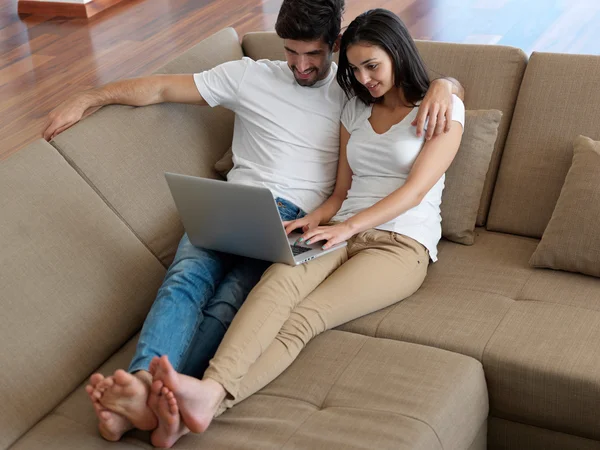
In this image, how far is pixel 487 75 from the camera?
8.64ft

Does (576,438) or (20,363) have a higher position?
(20,363)

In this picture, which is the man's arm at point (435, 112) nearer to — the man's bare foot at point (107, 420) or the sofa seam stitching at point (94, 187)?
the sofa seam stitching at point (94, 187)

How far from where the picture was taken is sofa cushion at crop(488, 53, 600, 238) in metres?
2.51

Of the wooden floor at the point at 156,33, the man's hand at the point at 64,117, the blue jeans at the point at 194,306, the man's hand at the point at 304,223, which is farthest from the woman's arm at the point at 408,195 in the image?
the wooden floor at the point at 156,33

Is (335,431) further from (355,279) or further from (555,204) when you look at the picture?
(555,204)

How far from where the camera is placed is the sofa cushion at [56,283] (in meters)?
2.03

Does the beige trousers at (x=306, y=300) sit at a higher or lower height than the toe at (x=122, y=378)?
lower

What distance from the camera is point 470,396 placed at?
2.02 meters

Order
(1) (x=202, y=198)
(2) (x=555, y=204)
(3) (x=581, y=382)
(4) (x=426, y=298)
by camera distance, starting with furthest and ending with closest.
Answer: (2) (x=555, y=204), (4) (x=426, y=298), (1) (x=202, y=198), (3) (x=581, y=382)

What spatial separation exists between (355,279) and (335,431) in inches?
19.8

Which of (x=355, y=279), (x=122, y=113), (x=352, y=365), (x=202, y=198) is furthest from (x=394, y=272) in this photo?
(x=122, y=113)

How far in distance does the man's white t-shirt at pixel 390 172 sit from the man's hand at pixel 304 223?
58 mm

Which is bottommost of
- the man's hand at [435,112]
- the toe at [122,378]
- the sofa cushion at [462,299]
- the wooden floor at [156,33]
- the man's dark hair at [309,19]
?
the wooden floor at [156,33]

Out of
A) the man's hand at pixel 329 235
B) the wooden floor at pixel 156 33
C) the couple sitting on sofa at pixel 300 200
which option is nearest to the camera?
the couple sitting on sofa at pixel 300 200
